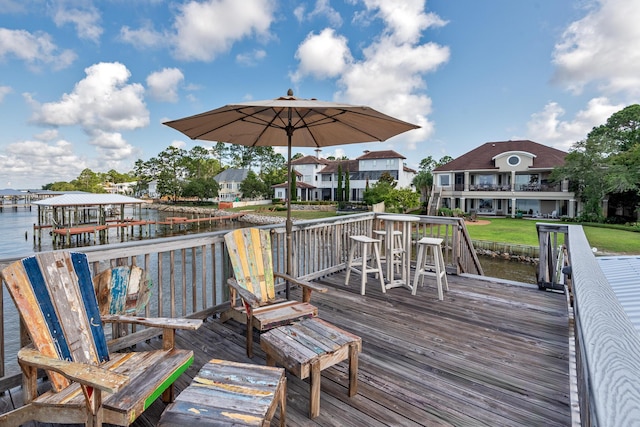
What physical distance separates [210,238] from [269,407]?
2.16m

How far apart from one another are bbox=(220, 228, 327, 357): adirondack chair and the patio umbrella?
1.63ft

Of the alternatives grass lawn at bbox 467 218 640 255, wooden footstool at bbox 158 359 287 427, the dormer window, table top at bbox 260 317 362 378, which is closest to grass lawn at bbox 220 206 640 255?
grass lawn at bbox 467 218 640 255

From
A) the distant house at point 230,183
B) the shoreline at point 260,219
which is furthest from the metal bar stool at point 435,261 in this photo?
the distant house at point 230,183

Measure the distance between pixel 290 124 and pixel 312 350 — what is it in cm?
240

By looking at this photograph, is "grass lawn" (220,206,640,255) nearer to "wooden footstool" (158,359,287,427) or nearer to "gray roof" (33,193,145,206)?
"wooden footstool" (158,359,287,427)

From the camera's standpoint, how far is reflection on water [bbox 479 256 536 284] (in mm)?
12398

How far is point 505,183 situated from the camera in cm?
2591

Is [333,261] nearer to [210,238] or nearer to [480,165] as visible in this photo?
[210,238]

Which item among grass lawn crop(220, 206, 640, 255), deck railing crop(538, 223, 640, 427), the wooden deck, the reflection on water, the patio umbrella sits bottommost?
the reflection on water

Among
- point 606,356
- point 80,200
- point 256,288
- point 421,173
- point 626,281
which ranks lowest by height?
point 256,288

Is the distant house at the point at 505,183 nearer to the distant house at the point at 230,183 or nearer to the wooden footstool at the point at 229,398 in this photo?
the wooden footstool at the point at 229,398

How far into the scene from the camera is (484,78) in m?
15.2

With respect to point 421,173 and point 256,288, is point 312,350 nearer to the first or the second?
point 256,288

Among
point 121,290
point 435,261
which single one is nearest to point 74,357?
point 121,290
